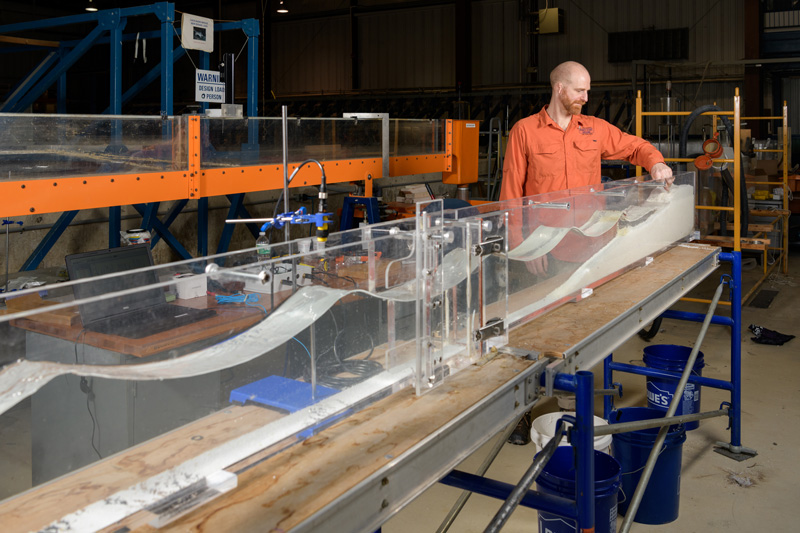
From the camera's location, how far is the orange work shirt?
363 centimetres

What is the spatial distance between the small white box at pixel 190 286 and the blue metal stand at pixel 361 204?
3979 millimetres

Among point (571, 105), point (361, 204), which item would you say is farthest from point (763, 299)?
point (571, 105)

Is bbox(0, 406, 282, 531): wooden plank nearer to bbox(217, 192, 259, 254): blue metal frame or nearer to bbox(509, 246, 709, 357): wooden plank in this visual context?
bbox(509, 246, 709, 357): wooden plank

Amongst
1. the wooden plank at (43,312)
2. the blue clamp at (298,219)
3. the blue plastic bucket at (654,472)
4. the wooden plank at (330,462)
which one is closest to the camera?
the wooden plank at (43,312)

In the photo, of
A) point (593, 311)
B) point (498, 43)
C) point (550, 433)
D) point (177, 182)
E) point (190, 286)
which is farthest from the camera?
point (498, 43)

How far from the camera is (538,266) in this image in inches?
88.5

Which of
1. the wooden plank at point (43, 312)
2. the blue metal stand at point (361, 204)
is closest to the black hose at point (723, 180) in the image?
the blue metal stand at point (361, 204)

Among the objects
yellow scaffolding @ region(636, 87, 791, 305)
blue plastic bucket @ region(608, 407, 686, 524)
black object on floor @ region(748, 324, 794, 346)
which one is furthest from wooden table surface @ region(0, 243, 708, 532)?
black object on floor @ region(748, 324, 794, 346)

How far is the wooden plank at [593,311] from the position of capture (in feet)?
6.56

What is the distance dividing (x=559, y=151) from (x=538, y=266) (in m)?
1.54

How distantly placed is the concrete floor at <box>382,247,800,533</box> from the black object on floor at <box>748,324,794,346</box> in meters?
0.08

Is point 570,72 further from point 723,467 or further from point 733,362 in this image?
point 723,467

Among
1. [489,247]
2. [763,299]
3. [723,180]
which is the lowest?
[763,299]

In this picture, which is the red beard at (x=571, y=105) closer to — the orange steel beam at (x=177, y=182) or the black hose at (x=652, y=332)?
the orange steel beam at (x=177, y=182)
